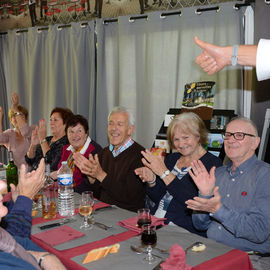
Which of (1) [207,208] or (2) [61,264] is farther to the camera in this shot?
(1) [207,208]

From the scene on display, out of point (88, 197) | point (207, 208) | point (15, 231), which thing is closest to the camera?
point (15, 231)

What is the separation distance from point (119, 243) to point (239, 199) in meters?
0.78

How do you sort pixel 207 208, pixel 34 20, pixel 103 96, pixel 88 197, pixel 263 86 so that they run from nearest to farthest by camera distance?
pixel 207 208, pixel 88 197, pixel 263 86, pixel 103 96, pixel 34 20

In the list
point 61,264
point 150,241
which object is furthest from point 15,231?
point 150,241

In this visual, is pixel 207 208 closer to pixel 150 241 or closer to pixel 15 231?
pixel 150 241

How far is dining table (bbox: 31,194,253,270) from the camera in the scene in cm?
145

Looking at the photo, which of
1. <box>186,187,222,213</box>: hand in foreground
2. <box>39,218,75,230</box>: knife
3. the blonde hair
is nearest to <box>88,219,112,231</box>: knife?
<box>39,218,75,230</box>: knife

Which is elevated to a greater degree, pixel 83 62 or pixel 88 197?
pixel 83 62

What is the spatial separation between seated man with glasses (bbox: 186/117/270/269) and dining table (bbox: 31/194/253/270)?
0.20 metres

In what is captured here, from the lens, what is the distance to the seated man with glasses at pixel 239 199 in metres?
1.77

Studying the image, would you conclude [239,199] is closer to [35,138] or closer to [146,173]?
[146,173]

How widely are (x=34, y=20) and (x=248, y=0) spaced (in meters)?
3.39

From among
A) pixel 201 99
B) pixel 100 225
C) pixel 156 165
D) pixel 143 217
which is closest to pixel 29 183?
pixel 100 225

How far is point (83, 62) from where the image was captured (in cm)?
462
